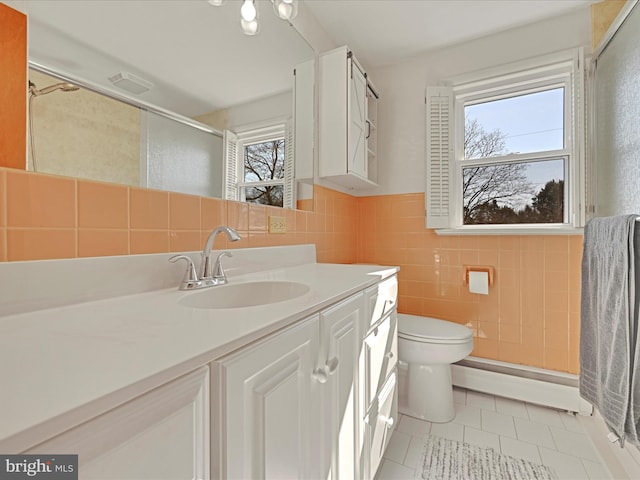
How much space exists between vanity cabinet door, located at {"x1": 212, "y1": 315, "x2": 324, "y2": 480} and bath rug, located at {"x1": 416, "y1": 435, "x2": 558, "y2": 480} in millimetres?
904

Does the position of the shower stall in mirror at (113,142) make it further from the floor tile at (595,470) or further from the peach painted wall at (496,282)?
the floor tile at (595,470)

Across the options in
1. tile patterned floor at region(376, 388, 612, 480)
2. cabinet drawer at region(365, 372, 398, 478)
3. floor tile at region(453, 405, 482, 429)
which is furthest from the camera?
floor tile at region(453, 405, 482, 429)

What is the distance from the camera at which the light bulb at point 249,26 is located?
1244mm

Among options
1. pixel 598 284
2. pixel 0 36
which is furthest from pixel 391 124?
pixel 0 36

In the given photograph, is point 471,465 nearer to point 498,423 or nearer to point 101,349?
point 498,423

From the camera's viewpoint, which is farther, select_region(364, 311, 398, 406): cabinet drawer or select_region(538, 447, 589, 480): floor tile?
select_region(538, 447, 589, 480): floor tile

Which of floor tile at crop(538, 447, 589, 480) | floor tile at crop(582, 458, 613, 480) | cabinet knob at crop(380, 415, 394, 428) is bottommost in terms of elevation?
floor tile at crop(538, 447, 589, 480)

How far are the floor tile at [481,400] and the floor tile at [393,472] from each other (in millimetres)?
746

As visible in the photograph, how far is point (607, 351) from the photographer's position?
116 cm

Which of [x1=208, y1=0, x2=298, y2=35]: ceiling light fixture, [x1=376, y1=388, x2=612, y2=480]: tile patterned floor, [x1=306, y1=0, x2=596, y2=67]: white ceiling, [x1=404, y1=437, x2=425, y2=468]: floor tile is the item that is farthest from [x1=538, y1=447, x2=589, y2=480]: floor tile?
[x1=306, y1=0, x2=596, y2=67]: white ceiling

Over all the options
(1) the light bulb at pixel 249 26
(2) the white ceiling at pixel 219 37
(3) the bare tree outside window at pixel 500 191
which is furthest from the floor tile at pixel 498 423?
(1) the light bulb at pixel 249 26

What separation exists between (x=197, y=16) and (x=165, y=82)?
12.5 inches

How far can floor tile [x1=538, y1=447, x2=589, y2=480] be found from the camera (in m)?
1.27

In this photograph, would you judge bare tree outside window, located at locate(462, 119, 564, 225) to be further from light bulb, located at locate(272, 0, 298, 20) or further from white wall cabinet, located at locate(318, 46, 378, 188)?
light bulb, located at locate(272, 0, 298, 20)
